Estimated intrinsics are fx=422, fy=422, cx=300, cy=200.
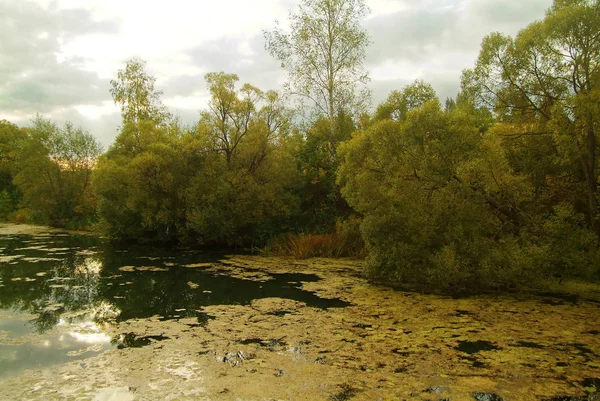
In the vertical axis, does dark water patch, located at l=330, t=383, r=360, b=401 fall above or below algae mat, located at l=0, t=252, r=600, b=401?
above

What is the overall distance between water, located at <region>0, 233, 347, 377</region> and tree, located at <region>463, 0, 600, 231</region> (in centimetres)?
676

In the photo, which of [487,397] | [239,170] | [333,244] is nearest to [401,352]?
[487,397]

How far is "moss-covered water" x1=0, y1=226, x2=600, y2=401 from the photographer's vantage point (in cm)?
515

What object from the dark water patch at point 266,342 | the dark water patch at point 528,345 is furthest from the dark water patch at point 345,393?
the dark water patch at point 528,345

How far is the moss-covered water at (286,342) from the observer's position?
5152mm

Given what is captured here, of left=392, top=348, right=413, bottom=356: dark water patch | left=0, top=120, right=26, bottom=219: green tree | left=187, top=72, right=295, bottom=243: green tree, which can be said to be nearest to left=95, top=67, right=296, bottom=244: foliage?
left=187, top=72, right=295, bottom=243: green tree

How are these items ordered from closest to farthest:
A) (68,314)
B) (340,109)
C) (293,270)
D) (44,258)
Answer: (68,314), (293,270), (44,258), (340,109)

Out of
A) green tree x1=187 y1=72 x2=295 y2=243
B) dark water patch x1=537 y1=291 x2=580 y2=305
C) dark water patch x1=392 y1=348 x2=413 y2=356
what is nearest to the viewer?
dark water patch x1=392 y1=348 x2=413 y2=356

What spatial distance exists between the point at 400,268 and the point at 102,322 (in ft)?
22.7

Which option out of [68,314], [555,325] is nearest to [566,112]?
[555,325]

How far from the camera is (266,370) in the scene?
569 cm

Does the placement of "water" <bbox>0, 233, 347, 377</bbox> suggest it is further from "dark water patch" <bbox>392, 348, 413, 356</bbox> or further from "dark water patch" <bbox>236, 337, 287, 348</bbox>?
"dark water patch" <bbox>392, 348, 413, 356</bbox>

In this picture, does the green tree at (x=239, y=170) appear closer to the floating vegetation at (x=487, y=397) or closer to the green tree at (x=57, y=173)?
the floating vegetation at (x=487, y=397)

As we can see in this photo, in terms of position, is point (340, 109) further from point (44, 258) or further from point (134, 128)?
point (44, 258)
